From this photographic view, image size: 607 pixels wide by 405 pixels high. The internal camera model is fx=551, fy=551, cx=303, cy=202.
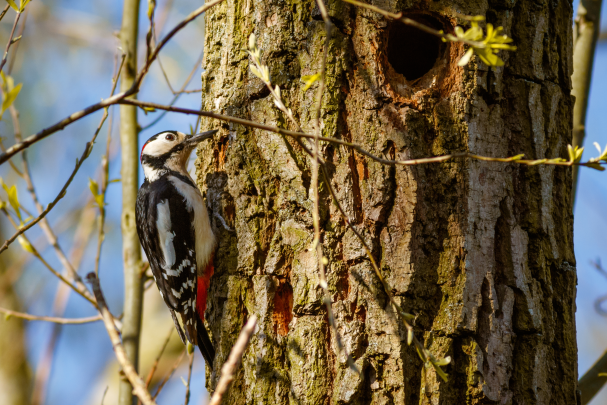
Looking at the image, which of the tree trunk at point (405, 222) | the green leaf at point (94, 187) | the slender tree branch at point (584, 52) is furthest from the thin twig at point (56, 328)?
the slender tree branch at point (584, 52)

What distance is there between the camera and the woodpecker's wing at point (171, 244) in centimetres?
306

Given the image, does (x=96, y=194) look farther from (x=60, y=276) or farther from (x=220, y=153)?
(x=220, y=153)

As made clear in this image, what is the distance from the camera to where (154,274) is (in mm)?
3162

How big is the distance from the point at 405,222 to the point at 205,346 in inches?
47.3

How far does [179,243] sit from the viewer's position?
3227 millimetres

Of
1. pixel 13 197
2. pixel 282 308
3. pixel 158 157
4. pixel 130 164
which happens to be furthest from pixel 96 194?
pixel 282 308

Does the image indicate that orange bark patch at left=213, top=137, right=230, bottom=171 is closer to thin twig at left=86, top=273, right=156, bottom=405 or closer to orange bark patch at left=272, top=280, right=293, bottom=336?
orange bark patch at left=272, top=280, right=293, bottom=336

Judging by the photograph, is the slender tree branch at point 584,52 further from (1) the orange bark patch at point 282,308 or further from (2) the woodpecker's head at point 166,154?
(2) the woodpecker's head at point 166,154

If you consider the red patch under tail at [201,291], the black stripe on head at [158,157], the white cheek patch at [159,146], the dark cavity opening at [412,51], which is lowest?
the red patch under tail at [201,291]

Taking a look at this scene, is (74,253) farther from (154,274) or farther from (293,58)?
(293,58)

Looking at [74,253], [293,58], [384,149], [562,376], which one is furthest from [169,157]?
[562,376]

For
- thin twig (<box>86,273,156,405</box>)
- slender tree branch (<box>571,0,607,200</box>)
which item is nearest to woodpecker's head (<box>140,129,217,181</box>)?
thin twig (<box>86,273,156,405</box>)

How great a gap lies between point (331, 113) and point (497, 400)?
117 cm

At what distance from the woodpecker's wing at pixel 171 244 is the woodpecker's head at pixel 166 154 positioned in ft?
1.20
